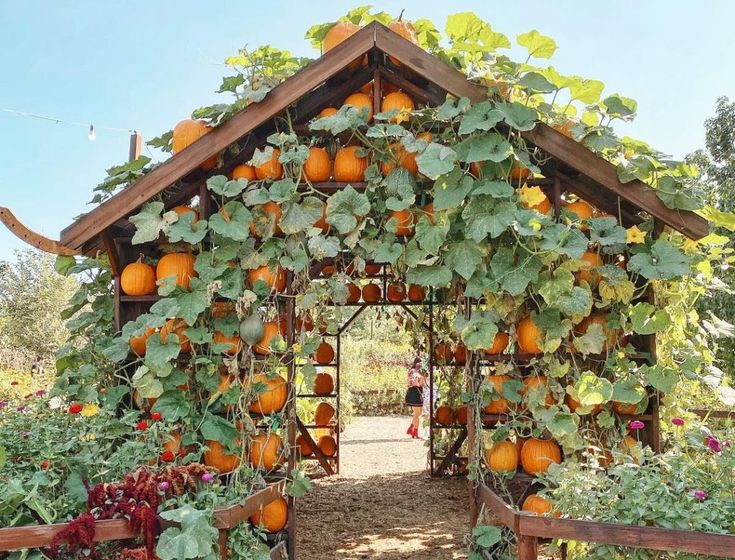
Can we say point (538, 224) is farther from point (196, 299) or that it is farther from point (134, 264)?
point (134, 264)

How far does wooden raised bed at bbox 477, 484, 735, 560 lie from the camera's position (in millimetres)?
2360

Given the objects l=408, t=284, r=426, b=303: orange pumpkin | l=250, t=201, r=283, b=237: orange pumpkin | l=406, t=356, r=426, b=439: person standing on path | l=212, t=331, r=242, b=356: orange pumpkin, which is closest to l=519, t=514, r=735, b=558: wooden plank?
l=212, t=331, r=242, b=356: orange pumpkin

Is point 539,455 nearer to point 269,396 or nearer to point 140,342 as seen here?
point 269,396

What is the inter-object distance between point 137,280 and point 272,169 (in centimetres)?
112

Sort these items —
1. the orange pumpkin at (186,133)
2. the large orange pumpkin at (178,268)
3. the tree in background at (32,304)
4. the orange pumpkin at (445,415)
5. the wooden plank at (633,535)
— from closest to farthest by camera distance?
the wooden plank at (633,535) < the large orange pumpkin at (178,268) < the orange pumpkin at (186,133) < the orange pumpkin at (445,415) < the tree in background at (32,304)

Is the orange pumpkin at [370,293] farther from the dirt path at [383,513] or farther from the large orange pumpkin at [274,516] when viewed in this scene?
the large orange pumpkin at [274,516]

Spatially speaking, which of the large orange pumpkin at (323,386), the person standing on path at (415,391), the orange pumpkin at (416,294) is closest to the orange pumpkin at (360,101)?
the orange pumpkin at (416,294)

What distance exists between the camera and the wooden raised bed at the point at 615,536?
2360 millimetres

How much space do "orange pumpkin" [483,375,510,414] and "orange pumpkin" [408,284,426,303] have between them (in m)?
2.73

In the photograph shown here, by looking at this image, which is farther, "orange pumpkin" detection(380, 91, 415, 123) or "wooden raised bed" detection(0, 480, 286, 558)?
"orange pumpkin" detection(380, 91, 415, 123)

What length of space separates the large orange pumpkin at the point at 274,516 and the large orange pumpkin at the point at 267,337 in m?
0.91

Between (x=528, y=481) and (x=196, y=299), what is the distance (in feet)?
7.59

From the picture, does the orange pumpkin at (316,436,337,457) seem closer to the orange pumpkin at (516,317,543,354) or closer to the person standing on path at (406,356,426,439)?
the person standing on path at (406,356,426,439)

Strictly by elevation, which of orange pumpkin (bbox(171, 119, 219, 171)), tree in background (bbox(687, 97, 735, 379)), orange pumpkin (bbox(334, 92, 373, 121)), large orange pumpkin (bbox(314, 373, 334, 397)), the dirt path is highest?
tree in background (bbox(687, 97, 735, 379))
